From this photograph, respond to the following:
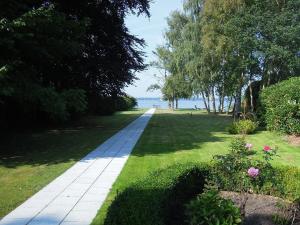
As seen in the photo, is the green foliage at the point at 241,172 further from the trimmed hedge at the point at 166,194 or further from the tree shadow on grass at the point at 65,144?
the tree shadow on grass at the point at 65,144

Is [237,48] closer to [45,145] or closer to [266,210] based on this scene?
[45,145]

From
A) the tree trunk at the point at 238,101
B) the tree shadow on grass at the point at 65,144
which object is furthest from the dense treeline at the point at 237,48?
the tree shadow on grass at the point at 65,144

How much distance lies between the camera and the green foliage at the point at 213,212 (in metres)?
5.06

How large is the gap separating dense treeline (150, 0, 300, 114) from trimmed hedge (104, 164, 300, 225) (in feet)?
53.7

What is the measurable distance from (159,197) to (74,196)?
9.14 feet

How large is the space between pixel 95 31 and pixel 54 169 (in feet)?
38.4

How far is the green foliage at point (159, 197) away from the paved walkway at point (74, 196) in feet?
3.73

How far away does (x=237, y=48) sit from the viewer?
2669 centimetres

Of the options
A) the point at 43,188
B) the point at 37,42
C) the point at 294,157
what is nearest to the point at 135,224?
the point at 43,188

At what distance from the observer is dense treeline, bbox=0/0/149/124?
11.1m

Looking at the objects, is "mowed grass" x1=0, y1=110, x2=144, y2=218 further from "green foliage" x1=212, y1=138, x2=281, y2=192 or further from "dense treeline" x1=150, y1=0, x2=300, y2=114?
"dense treeline" x1=150, y1=0, x2=300, y2=114

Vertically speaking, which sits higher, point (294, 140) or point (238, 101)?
point (238, 101)

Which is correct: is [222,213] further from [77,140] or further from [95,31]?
[95,31]

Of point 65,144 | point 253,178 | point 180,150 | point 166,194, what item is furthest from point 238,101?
point 166,194
